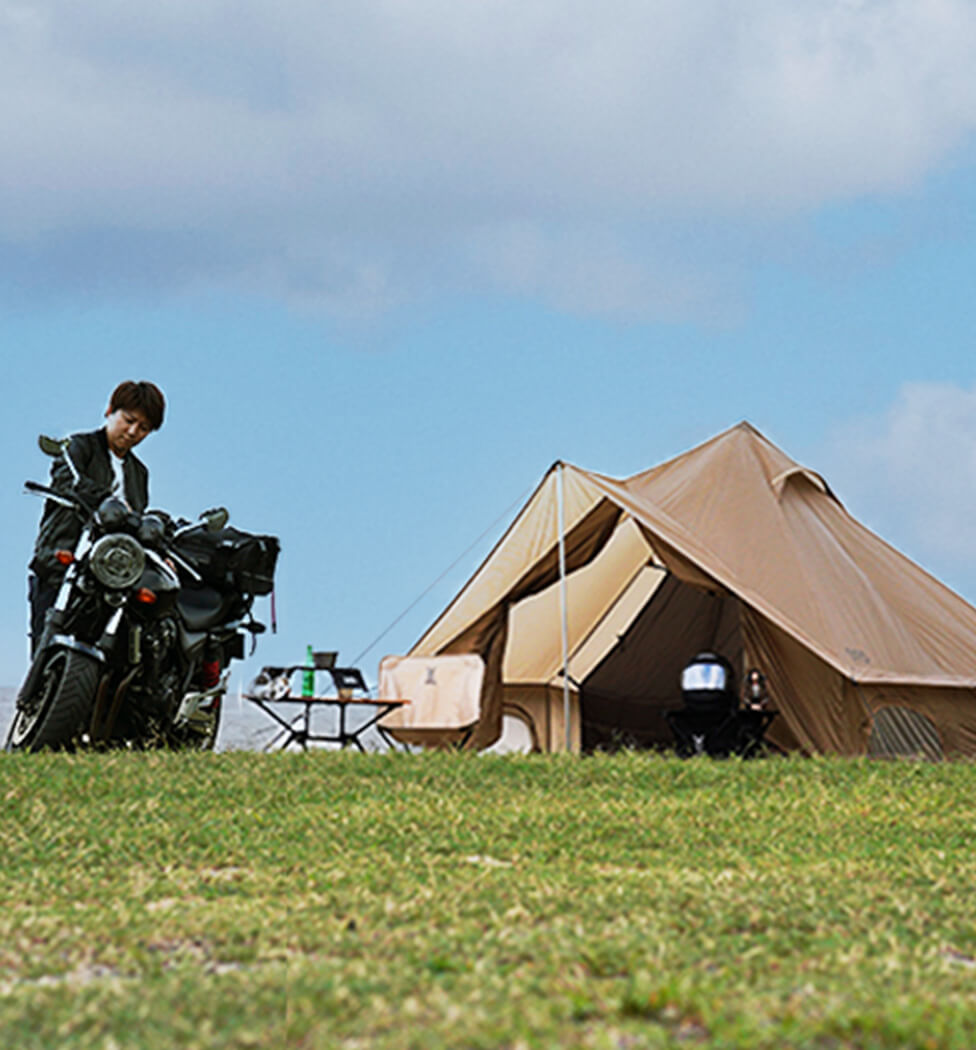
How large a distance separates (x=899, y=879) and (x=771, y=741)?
232 inches

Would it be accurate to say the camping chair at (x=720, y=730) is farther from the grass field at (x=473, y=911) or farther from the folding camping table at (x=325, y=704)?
the grass field at (x=473, y=911)

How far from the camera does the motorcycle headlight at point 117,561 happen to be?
22.2 ft

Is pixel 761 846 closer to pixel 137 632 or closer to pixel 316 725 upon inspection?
pixel 137 632

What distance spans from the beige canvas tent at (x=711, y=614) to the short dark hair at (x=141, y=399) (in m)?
3.39

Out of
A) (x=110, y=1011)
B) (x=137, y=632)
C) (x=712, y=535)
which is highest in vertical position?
(x=712, y=535)

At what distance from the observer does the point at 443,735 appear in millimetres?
10359

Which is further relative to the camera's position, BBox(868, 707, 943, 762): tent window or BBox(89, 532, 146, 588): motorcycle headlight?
BBox(868, 707, 943, 762): tent window

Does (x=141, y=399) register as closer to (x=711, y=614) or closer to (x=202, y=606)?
(x=202, y=606)

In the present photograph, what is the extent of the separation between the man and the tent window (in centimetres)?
533

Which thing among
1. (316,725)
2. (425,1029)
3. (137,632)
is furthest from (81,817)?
(316,725)

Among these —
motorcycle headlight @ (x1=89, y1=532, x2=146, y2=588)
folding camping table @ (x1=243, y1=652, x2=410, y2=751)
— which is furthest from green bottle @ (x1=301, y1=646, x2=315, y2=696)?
motorcycle headlight @ (x1=89, y1=532, x2=146, y2=588)

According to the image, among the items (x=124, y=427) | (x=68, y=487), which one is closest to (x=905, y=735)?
(x=124, y=427)

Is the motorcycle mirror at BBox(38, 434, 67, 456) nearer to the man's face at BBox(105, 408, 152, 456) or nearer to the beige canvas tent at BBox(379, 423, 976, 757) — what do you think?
the man's face at BBox(105, 408, 152, 456)

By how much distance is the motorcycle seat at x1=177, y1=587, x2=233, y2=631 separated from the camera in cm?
743
